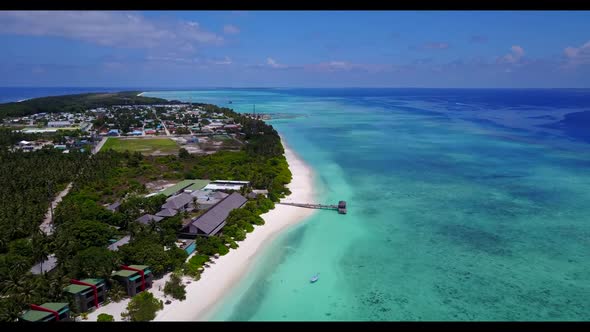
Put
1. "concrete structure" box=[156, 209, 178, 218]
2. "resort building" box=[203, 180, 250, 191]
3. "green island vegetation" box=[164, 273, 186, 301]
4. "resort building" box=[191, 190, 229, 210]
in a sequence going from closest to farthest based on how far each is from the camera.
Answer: "green island vegetation" box=[164, 273, 186, 301], "concrete structure" box=[156, 209, 178, 218], "resort building" box=[191, 190, 229, 210], "resort building" box=[203, 180, 250, 191]

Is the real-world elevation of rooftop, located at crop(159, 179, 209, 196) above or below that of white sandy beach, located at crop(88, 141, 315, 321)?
above

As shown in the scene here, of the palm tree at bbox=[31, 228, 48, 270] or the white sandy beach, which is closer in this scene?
the white sandy beach

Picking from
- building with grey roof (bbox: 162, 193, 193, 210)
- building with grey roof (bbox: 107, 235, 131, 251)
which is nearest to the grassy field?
building with grey roof (bbox: 162, 193, 193, 210)

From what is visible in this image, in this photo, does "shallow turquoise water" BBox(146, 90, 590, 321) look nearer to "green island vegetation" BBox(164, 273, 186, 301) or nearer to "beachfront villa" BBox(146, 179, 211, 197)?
"green island vegetation" BBox(164, 273, 186, 301)

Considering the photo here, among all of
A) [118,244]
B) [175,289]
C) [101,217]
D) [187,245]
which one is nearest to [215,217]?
[187,245]

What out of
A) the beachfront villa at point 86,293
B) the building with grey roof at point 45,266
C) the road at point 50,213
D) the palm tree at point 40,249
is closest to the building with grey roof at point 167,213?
the road at point 50,213

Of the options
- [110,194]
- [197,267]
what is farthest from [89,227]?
[110,194]
